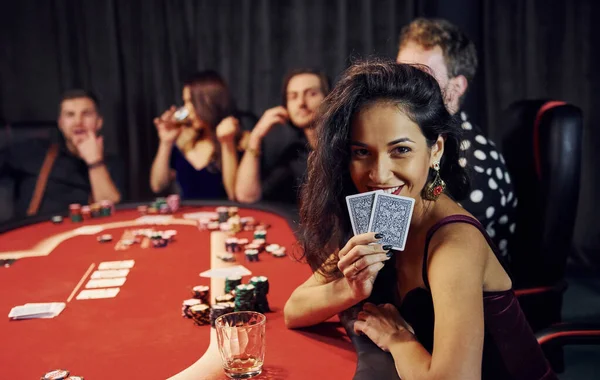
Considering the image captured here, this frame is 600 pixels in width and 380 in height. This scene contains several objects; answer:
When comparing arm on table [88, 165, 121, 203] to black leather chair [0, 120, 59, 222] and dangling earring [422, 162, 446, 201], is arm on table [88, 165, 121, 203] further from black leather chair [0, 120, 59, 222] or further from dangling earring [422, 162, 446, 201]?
dangling earring [422, 162, 446, 201]

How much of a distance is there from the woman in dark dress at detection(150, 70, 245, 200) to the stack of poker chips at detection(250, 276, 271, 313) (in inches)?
113

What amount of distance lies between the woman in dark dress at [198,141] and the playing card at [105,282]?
2527 mm

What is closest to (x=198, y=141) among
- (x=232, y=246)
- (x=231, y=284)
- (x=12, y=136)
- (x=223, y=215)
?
(x=12, y=136)

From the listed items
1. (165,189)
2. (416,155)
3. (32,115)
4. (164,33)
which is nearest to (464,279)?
(416,155)

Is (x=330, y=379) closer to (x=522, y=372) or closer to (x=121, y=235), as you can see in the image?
(x=522, y=372)

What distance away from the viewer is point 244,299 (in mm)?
1457

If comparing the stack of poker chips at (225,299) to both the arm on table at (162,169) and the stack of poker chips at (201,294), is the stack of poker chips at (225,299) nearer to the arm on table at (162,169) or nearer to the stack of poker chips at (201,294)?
the stack of poker chips at (201,294)

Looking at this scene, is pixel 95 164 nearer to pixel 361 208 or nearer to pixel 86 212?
pixel 86 212

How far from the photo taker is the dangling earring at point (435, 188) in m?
1.31

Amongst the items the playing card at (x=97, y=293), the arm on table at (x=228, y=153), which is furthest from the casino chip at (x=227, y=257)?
the arm on table at (x=228, y=153)

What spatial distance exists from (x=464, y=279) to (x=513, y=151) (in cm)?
126

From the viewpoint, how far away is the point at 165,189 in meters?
4.45

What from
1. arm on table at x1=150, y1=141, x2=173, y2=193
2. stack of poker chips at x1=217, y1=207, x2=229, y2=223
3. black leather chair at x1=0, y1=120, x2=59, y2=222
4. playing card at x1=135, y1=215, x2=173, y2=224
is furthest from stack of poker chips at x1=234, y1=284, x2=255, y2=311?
black leather chair at x1=0, y1=120, x2=59, y2=222

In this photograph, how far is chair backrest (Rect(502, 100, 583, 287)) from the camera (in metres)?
2.05
